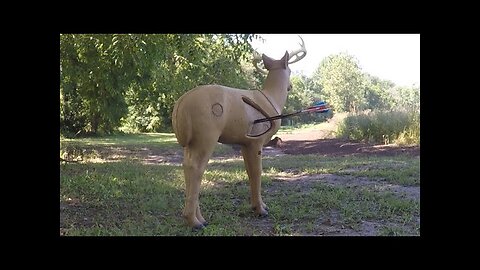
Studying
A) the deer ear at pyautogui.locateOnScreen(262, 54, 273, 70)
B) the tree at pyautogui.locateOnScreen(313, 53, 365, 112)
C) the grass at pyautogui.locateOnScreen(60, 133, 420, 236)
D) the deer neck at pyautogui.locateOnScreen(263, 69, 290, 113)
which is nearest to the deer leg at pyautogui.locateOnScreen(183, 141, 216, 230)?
the grass at pyautogui.locateOnScreen(60, 133, 420, 236)

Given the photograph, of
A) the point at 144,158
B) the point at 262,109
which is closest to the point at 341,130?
the point at 144,158

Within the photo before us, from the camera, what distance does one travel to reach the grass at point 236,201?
4602 millimetres

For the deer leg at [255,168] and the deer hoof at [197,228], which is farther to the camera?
the deer leg at [255,168]

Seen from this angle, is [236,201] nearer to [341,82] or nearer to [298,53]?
[298,53]

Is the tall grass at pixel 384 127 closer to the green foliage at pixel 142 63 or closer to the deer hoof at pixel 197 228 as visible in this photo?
the green foliage at pixel 142 63

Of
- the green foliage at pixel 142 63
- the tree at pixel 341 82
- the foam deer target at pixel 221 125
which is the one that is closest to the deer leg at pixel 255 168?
the foam deer target at pixel 221 125

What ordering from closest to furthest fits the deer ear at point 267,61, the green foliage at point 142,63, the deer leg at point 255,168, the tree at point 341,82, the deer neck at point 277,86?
the deer leg at point 255,168 → the deer neck at point 277,86 → the deer ear at point 267,61 → the green foliage at point 142,63 → the tree at point 341,82

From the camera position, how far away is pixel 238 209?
534 cm

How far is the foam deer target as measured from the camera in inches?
170

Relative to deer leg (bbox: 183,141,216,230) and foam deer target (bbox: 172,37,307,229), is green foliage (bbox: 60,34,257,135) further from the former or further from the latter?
deer leg (bbox: 183,141,216,230)

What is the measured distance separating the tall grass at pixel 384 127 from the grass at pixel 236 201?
9.59ft

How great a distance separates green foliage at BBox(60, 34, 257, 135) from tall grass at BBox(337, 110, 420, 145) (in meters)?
3.48

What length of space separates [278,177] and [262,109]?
3.32 meters

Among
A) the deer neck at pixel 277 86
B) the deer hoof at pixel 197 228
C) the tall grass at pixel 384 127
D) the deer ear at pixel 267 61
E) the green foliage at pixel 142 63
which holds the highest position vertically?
the green foliage at pixel 142 63
